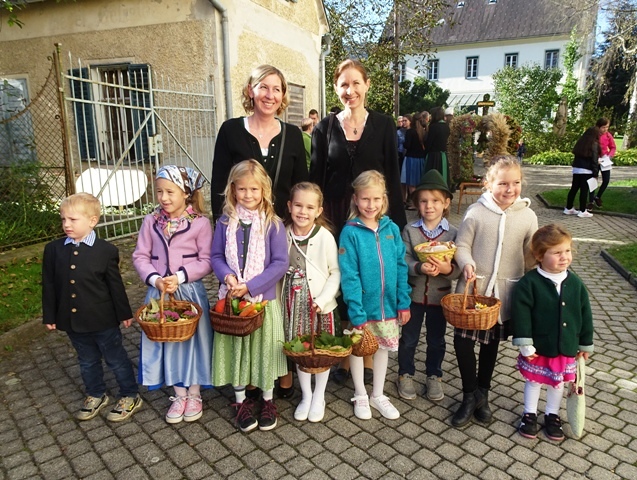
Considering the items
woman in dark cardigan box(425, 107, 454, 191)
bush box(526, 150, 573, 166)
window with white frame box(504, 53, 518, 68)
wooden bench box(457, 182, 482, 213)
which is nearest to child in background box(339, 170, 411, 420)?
woman in dark cardigan box(425, 107, 454, 191)

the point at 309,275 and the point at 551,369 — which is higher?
the point at 309,275

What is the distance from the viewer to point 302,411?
3.05 metres

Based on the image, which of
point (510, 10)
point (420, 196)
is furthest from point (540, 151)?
point (420, 196)

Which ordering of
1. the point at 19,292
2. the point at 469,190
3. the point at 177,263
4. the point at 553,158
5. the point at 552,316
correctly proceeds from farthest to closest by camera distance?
1. the point at 553,158
2. the point at 469,190
3. the point at 19,292
4. the point at 177,263
5. the point at 552,316

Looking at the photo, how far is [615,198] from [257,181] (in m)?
11.3

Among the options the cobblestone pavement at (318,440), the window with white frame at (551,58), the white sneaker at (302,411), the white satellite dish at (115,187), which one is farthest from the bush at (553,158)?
the white sneaker at (302,411)

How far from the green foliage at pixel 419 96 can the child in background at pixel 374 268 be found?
2698 cm

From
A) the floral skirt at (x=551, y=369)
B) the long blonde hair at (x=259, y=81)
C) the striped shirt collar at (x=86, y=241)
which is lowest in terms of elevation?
the floral skirt at (x=551, y=369)

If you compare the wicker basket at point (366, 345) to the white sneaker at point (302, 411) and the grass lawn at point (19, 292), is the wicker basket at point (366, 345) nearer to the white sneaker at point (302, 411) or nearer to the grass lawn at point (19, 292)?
the white sneaker at point (302, 411)

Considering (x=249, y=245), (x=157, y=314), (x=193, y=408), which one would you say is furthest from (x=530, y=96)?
(x=157, y=314)

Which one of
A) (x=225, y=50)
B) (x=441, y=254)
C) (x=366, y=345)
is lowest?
(x=366, y=345)

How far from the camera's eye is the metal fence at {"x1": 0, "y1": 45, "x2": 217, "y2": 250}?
6.47 m

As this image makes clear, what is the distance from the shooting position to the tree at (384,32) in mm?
13891

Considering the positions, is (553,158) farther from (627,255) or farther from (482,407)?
(482,407)
